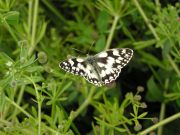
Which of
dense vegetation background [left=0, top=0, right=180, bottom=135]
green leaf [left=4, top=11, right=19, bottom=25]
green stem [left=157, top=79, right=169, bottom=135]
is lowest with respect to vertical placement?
green stem [left=157, top=79, right=169, bottom=135]

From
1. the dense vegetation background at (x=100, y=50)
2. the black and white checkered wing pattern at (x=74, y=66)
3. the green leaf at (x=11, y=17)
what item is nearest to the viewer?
the black and white checkered wing pattern at (x=74, y=66)

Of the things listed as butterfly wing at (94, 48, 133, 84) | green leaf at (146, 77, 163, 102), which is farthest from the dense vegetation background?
butterfly wing at (94, 48, 133, 84)

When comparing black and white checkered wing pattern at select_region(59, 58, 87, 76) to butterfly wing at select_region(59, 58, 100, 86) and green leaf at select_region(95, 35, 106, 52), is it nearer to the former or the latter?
butterfly wing at select_region(59, 58, 100, 86)

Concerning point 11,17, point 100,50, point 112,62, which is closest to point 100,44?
point 100,50

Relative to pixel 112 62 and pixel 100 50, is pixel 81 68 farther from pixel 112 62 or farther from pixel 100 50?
pixel 100 50

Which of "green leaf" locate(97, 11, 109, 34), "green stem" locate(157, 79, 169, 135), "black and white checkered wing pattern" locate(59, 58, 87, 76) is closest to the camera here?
"black and white checkered wing pattern" locate(59, 58, 87, 76)

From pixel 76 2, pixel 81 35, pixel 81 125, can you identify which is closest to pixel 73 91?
pixel 81 125

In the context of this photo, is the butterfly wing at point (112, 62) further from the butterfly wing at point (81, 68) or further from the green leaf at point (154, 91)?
the green leaf at point (154, 91)

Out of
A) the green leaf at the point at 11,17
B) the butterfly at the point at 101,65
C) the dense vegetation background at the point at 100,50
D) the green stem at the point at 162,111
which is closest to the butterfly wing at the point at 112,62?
the butterfly at the point at 101,65

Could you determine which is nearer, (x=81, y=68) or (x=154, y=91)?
(x=81, y=68)
